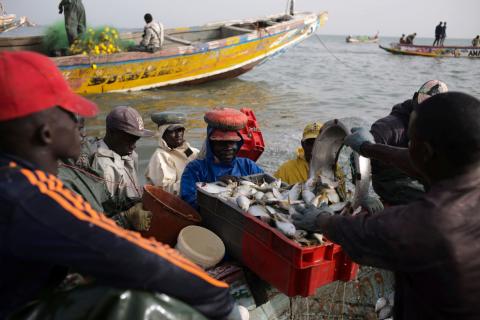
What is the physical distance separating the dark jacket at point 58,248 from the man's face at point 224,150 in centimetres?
243

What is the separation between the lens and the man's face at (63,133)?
121cm

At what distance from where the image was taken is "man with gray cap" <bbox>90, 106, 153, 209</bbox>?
3.46 m

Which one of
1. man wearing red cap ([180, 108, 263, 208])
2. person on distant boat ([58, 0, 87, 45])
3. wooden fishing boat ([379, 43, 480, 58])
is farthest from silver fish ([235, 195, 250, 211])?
wooden fishing boat ([379, 43, 480, 58])

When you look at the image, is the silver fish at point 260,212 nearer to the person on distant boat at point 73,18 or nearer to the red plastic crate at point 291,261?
the red plastic crate at point 291,261

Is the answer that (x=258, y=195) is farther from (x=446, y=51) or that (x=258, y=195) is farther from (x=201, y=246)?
(x=446, y=51)

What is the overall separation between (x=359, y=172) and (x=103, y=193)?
198 cm

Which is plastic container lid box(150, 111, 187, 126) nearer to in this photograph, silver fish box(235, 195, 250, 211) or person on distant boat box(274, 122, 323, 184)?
person on distant boat box(274, 122, 323, 184)

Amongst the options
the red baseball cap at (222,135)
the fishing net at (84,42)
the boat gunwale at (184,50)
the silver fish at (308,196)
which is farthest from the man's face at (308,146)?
the fishing net at (84,42)

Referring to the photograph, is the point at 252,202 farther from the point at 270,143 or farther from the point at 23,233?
the point at 270,143

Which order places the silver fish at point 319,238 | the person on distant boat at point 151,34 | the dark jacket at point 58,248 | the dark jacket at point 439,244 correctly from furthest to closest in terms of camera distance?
1. the person on distant boat at point 151,34
2. the silver fish at point 319,238
3. the dark jacket at point 439,244
4. the dark jacket at point 58,248

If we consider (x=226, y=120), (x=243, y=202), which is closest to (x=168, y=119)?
(x=226, y=120)

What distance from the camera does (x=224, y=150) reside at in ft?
12.0

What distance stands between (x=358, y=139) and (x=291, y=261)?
1005 mm

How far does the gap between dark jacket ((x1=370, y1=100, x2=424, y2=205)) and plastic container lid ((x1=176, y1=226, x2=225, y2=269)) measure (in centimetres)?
194
